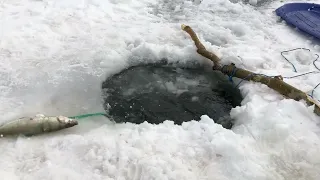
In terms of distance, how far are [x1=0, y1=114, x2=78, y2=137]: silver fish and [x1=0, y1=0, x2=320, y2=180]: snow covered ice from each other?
0.25 feet

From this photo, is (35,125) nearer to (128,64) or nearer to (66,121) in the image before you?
(66,121)

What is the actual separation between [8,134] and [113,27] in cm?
256

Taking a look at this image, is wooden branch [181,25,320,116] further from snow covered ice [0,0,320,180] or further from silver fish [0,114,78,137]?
silver fish [0,114,78,137]

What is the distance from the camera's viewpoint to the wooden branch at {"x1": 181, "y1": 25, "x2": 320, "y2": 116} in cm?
380

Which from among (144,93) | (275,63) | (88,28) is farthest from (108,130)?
(275,63)

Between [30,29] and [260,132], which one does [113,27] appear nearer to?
[30,29]

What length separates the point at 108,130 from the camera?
3492mm

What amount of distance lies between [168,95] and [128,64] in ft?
2.58

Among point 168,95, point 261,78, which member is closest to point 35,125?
point 168,95

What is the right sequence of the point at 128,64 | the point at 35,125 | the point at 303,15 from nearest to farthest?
the point at 35,125 < the point at 128,64 < the point at 303,15

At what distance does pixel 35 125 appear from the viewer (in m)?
3.32

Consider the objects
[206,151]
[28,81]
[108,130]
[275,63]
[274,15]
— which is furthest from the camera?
[274,15]

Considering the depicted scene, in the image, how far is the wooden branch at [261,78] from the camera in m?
3.80

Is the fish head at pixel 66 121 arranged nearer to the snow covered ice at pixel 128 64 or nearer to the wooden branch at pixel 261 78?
the snow covered ice at pixel 128 64
